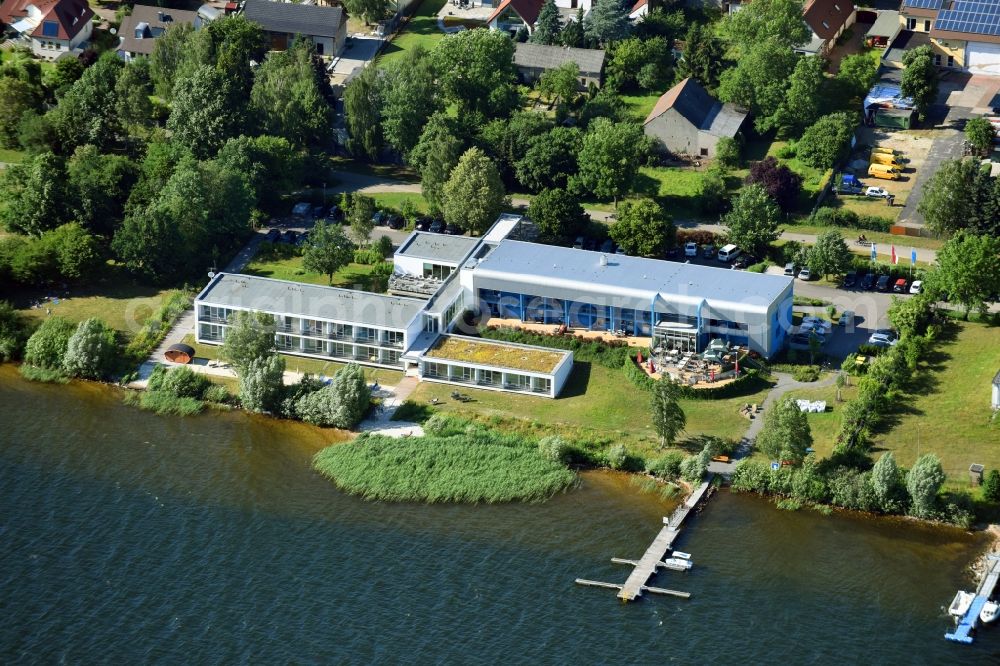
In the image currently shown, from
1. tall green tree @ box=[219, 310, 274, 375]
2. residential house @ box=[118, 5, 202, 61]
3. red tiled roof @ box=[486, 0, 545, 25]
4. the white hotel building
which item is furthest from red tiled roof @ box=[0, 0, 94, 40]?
tall green tree @ box=[219, 310, 274, 375]

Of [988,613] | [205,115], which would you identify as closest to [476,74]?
[205,115]

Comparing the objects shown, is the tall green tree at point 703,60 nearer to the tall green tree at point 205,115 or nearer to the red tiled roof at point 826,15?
the red tiled roof at point 826,15

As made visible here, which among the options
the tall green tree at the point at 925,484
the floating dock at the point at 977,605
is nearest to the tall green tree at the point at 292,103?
the tall green tree at the point at 925,484

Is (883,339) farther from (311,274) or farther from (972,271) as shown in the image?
(311,274)

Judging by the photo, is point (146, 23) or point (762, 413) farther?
point (146, 23)

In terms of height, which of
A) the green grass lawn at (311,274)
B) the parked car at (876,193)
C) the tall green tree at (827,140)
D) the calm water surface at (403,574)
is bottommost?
the calm water surface at (403,574)

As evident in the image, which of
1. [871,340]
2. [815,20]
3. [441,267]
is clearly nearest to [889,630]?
[871,340]
